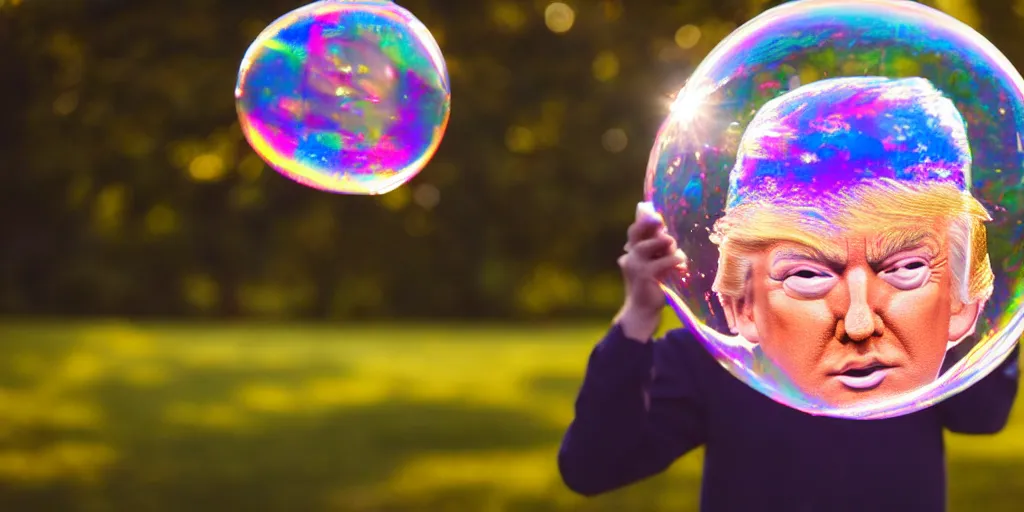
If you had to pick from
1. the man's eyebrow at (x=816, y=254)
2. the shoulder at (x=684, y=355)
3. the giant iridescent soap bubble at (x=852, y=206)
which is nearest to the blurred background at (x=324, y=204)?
the shoulder at (x=684, y=355)

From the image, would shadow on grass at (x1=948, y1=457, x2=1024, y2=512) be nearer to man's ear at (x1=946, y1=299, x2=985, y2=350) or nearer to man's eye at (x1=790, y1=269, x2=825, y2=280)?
man's ear at (x1=946, y1=299, x2=985, y2=350)

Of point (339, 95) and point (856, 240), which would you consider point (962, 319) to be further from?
point (339, 95)

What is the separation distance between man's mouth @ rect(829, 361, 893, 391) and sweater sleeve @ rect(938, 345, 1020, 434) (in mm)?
614

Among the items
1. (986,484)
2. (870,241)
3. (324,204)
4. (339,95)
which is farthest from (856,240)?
(324,204)

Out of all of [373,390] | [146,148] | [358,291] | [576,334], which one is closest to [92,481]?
[146,148]

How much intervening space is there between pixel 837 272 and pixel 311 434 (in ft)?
28.8

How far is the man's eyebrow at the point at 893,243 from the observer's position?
1.83m

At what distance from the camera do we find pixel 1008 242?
198 centimetres

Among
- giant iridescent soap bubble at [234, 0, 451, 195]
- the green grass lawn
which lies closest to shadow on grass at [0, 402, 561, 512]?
the green grass lawn

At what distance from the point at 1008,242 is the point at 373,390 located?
11.5 m

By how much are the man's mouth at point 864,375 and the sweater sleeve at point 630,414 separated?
16.9 inches

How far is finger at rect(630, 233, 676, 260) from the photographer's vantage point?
2.01 meters

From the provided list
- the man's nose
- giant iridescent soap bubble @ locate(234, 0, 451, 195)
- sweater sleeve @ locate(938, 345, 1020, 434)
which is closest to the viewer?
the man's nose

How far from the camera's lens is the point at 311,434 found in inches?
400
